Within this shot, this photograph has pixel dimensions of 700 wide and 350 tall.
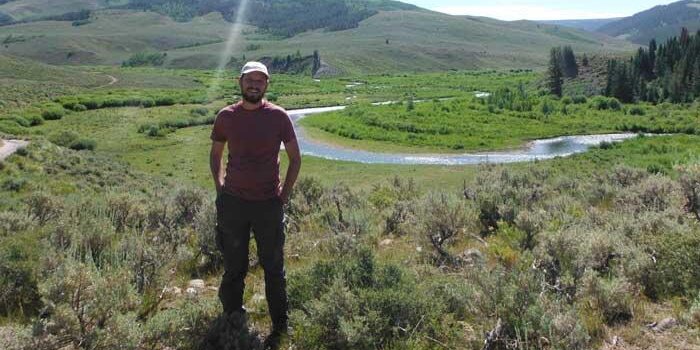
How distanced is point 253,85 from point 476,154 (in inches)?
1494

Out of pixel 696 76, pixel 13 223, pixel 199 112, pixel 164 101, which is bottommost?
pixel 199 112

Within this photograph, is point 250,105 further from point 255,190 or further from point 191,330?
point 191,330

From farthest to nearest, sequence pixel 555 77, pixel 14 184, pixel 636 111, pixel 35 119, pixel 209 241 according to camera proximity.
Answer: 1. pixel 555 77
2. pixel 636 111
3. pixel 35 119
4. pixel 14 184
5. pixel 209 241

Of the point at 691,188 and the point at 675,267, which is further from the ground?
the point at 675,267

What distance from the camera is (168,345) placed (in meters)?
4.38

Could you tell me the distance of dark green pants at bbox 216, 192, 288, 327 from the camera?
4.78 meters

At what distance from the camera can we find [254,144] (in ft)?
→ 15.4

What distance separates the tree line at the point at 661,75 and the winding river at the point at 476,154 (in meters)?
26.2

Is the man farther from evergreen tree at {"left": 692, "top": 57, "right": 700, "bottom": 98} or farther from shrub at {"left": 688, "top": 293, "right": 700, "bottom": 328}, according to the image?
evergreen tree at {"left": 692, "top": 57, "right": 700, "bottom": 98}

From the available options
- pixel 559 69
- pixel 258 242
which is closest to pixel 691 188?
pixel 258 242

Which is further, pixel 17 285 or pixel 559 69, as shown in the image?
pixel 559 69

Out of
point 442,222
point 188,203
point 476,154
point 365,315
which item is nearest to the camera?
point 365,315

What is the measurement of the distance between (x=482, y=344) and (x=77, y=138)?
148 feet

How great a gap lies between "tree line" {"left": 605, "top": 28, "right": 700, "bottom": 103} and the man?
7235 cm
